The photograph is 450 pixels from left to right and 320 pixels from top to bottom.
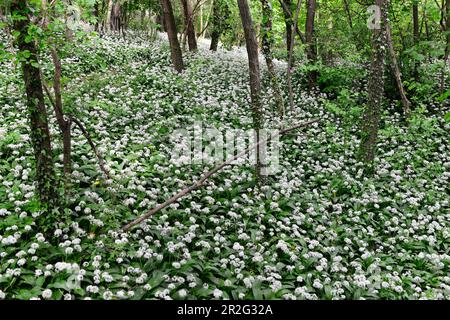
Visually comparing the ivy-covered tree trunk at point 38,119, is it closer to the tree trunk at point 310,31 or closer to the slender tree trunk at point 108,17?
the tree trunk at point 310,31

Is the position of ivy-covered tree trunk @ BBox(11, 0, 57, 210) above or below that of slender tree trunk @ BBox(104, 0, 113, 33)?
below

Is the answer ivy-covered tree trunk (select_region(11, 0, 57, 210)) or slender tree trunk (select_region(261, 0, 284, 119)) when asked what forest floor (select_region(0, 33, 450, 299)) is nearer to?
ivy-covered tree trunk (select_region(11, 0, 57, 210))

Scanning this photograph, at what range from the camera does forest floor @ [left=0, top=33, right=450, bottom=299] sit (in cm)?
504

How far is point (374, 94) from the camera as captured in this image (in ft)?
28.5

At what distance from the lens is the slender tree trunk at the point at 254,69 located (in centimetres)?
729

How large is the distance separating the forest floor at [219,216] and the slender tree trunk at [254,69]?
473 millimetres

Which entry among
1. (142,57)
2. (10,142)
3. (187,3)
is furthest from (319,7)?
(10,142)

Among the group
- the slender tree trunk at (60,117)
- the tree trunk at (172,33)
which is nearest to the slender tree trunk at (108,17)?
the tree trunk at (172,33)

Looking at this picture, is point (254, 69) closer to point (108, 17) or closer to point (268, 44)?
point (268, 44)

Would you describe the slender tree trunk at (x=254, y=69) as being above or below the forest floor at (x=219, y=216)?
above

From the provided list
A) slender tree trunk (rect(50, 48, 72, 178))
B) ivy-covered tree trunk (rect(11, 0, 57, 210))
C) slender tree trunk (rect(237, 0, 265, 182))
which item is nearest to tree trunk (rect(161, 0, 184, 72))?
slender tree trunk (rect(237, 0, 265, 182))

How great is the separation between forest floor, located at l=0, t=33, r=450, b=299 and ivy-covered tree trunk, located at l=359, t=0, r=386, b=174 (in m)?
0.39

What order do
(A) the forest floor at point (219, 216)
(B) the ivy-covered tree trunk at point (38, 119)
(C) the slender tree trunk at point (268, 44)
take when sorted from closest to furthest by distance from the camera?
(B) the ivy-covered tree trunk at point (38, 119)
(A) the forest floor at point (219, 216)
(C) the slender tree trunk at point (268, 44)

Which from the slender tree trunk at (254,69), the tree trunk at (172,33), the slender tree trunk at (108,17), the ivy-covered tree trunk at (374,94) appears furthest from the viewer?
the slender tree trunk at (108,17)
